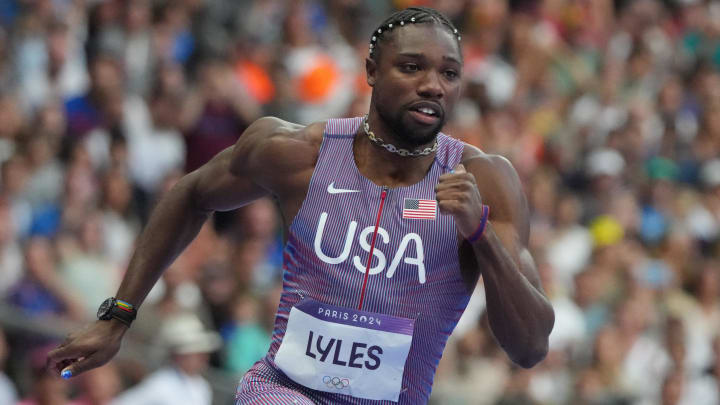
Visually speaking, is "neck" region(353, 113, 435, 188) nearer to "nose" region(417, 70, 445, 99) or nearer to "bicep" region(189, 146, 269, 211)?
"nose" region(417, 70, 445, 99)

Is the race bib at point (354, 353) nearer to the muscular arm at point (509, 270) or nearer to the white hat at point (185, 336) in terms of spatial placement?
the muscular arm at point (509, 270)

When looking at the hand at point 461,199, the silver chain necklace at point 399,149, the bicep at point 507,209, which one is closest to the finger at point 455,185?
the hand at point 461,199

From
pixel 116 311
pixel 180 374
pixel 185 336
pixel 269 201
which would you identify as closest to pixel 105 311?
pixel 116 311

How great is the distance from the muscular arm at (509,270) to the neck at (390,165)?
187 mm

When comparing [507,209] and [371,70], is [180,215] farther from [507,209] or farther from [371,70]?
[507,209]

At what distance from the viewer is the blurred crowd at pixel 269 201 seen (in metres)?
8.80

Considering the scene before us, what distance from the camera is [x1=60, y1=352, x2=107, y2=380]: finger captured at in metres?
4.75

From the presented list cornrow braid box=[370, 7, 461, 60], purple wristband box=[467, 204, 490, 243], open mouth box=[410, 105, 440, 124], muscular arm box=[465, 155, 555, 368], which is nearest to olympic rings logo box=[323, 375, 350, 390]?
muscular arm box=[465, 155, 555, 368]

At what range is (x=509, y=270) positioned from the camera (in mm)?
4172

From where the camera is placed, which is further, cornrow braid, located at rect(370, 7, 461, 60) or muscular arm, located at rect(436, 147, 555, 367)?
cornrow braid, located at rect(370, 7, 461, 60)

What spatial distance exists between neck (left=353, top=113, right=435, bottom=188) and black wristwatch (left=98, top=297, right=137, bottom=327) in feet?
3.71

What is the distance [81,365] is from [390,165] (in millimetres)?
1438

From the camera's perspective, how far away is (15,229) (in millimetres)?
8945

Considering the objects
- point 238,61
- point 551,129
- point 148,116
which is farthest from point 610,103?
point 148,116
